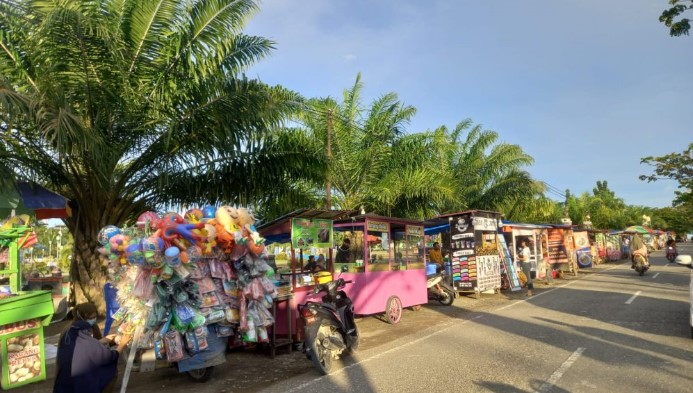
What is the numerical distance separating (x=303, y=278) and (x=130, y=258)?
153 inches

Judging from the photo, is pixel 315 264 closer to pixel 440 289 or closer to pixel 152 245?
pixel 440 289

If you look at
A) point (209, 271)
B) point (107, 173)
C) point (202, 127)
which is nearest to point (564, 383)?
point (209, 271)

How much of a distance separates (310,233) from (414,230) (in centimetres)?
367

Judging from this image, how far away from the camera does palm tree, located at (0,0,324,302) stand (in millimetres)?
8289

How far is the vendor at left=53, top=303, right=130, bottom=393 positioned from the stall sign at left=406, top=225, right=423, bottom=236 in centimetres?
788

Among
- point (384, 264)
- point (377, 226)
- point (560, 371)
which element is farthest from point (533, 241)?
point (560, 371)

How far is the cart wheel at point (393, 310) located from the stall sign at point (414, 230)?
1828 mm

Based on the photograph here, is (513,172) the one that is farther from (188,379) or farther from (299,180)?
(188,379)

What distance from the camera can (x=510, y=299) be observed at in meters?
13.8

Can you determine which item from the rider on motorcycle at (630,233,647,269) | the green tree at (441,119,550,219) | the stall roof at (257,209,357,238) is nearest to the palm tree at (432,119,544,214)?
the green tree at (441,119,550,219)

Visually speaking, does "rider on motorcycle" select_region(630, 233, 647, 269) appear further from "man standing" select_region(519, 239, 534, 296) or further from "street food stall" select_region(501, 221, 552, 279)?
"man standing" select_region(519, 239, 534, 296)

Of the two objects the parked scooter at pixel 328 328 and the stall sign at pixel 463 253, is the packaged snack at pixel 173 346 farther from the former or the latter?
the stall sign at pixel 463 253

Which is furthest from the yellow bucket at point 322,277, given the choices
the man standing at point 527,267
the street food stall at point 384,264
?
the man standing at point 527,267

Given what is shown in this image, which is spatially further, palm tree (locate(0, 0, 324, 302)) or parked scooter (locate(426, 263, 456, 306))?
parked scooter (locate(426, 263, 456, 306))
